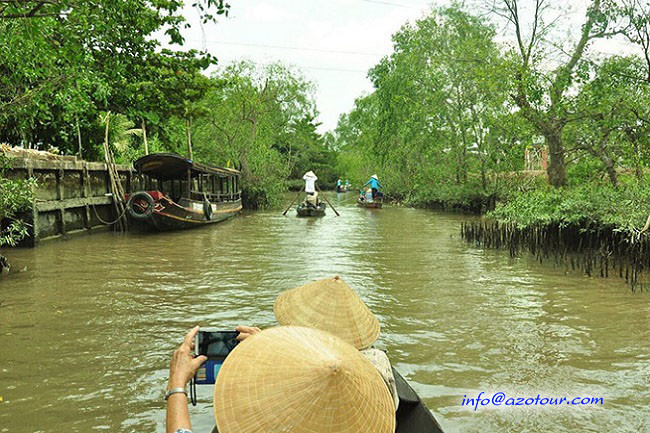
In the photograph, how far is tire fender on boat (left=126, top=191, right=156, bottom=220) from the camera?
16531 millimetres

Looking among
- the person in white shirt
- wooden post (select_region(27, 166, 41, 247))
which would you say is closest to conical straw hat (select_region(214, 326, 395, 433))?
wooden post (select_region(27, 166, 41, 247))

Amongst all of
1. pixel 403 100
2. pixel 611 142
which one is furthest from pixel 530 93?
pixel 403 100

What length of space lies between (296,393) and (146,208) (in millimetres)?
15531

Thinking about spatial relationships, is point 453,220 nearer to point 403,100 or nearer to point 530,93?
point 403,100

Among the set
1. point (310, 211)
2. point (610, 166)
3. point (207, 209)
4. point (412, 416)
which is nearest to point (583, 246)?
point (610, 166)

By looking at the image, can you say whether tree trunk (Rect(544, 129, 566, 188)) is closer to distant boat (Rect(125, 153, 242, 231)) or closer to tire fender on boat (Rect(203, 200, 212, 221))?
distant boat (Rect(125, 153, 242, 231))

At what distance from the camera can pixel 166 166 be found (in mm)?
18453

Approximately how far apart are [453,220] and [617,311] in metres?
15.4

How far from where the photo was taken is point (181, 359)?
251cm

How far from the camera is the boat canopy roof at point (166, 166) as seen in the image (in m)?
17.6

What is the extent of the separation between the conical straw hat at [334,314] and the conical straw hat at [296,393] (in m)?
1.54

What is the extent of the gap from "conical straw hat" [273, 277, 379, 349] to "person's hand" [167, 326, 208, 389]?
135 cm

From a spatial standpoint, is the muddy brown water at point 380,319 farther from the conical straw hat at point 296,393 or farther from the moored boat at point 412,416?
the conical straw hat at point 296,393

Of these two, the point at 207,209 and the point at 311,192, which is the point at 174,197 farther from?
the point at 311,192
